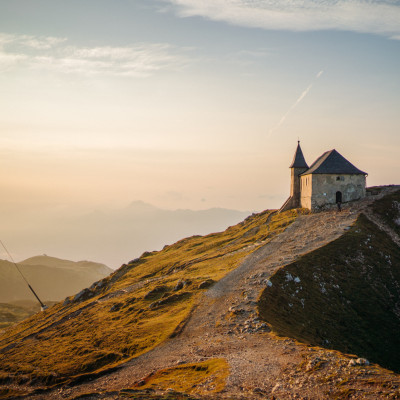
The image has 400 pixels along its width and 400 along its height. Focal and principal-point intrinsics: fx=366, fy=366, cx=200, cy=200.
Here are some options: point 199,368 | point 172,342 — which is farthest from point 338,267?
point 199,368

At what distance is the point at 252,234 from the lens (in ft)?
286

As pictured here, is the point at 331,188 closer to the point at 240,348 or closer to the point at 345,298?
the point at 345,298

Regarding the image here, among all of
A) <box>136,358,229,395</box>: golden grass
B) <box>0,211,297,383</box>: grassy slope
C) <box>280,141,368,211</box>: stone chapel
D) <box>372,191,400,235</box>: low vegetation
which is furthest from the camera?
<box>280,141,368,211</box>: stone chapel

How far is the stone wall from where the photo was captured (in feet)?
263

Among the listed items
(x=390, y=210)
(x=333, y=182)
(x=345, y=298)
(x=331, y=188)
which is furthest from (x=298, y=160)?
(x=345, y=298)

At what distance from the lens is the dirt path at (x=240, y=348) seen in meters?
25.8

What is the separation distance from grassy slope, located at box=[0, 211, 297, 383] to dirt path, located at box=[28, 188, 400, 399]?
3232 mm

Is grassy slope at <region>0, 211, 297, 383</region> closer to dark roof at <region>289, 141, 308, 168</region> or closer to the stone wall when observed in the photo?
the stone wall

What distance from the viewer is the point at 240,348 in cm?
3344

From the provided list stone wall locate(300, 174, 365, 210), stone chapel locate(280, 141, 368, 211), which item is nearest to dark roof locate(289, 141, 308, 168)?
stone chapel locate(280, 141, 368, 211)

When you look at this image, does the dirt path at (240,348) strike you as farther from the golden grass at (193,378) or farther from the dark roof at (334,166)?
the dark roof at (334,166)

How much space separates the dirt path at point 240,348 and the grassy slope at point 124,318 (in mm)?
3232

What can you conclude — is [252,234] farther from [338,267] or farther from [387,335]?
[387,335]

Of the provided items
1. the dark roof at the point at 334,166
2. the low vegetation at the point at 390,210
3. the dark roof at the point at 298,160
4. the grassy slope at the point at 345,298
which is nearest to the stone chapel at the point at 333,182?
the dark roof at the point at 334,166
